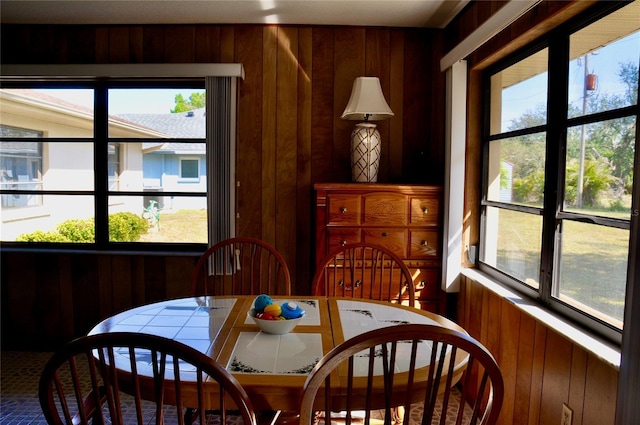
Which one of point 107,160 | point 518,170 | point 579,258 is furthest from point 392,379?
point 107,160

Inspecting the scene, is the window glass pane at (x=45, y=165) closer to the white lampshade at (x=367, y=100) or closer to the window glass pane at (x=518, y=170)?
the white lampshade at (x=367, y=100)

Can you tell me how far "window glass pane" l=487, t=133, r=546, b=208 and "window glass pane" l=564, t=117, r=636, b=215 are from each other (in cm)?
21

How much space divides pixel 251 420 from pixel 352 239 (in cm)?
178

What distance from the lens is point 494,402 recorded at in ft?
3.52

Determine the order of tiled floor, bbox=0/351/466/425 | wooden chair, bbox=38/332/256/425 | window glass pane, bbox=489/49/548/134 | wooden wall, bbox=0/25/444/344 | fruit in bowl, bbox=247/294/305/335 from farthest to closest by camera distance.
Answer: wooden wall, bbox=0/25/444/344 → tiled floor, bbox=0/351/466/425 → window glass pane, bbox=489/49/548/134 → fruit in bowl, bbox=247/294/305/335 → wooden chair, bbox=38/332/256/425

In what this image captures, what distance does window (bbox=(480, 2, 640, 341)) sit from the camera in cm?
157

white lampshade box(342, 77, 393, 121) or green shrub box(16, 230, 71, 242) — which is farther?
green shrub box(16, 230, 71, 242)

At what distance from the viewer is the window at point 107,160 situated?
10.7ft

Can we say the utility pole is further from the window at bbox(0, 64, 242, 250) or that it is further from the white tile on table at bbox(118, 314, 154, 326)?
the window at bbox(0, 64, 242, 250)

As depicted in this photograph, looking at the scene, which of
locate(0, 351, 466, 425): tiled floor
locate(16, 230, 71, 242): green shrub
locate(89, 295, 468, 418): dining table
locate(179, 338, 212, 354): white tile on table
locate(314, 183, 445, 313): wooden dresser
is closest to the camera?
locate(89, 295, 468, 418): dining table

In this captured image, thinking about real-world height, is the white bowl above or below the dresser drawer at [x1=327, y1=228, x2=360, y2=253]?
below

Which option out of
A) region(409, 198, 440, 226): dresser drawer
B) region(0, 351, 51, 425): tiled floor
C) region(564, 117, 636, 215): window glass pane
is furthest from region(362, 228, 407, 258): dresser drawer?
region(0, 351, 51, 425): tiled floor

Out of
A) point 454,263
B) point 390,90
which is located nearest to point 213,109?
point 390,90

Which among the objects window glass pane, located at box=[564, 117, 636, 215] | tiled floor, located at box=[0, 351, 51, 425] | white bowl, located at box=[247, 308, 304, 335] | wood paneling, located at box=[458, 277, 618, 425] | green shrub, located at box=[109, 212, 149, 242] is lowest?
tiled floor, located at box=[0, 351, 51, 425]
